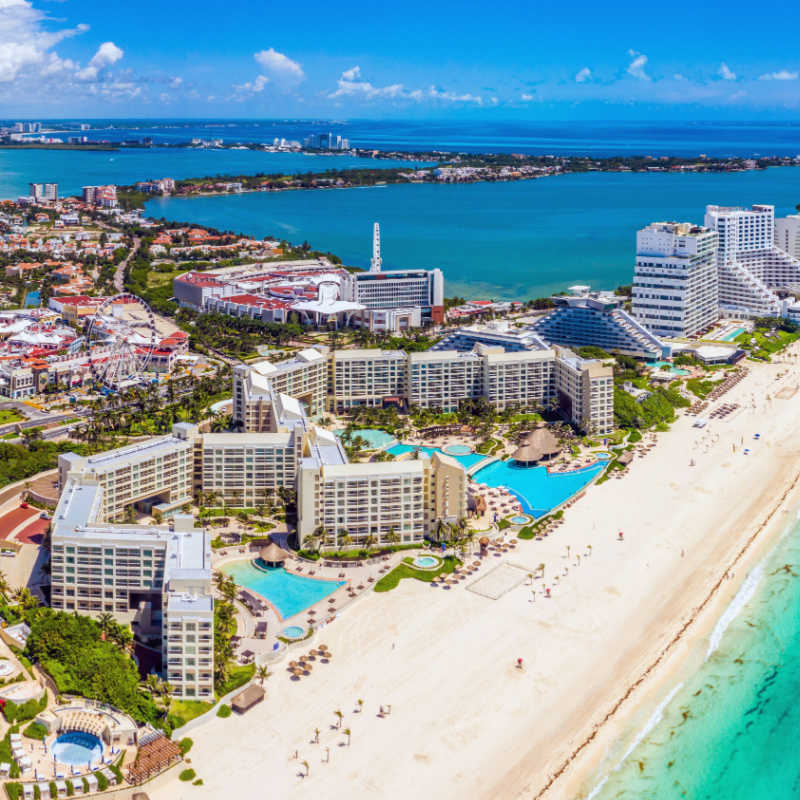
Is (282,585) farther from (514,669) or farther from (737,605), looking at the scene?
(737,605)

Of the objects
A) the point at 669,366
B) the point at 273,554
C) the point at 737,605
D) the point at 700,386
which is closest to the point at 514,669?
the point at 737,605

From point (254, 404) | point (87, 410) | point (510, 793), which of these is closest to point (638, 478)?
point (254, 404)

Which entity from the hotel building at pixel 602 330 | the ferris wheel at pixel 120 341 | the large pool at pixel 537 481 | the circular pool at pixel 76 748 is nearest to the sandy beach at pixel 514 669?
the large pool at pixel 537 481

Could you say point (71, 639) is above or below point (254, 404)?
below

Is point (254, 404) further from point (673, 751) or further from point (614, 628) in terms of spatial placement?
point (673, 751)

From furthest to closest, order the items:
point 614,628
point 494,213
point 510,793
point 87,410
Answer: point 494,213
point 87,410
point 614,628
point 510,793

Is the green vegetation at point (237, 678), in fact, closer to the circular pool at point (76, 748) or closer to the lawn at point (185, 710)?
the lawn at point (185, 710)

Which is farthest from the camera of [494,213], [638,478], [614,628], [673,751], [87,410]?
[494,213]
